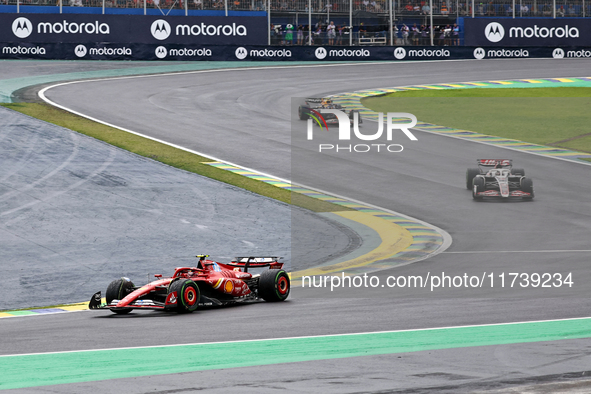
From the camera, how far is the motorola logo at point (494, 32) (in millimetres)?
45375

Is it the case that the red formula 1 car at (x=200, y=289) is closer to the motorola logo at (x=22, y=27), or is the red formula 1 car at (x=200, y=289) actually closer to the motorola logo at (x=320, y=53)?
the motorola logo at (x=22, y=27)

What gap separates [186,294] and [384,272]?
5.11 m

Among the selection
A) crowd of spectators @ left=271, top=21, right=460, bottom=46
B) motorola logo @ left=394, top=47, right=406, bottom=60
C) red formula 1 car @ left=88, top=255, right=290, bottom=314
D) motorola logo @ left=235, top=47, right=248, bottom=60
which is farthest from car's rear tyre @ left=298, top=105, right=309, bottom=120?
red formula 1 car @ left=88, top=255, right=290, bottom=314

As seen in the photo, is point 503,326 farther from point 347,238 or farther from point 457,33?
point 457,33

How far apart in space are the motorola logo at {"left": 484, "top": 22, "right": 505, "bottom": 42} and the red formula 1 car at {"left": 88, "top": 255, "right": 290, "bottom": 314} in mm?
36513

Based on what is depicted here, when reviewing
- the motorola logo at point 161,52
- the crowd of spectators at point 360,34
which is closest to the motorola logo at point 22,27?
the motorola logo at point 161,52

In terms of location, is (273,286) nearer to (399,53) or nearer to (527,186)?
(527,186)

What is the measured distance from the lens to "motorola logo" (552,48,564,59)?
46625 mm

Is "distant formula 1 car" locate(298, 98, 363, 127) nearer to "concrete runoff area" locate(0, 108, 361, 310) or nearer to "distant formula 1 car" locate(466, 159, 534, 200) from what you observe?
"concrete runoff area" locate(0, 108, 361, 310)

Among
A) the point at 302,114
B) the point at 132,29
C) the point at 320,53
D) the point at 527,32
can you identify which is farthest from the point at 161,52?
the point at 527,32

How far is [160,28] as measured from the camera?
4269cm

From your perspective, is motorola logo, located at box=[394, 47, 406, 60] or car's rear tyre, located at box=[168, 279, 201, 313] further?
motorola logo, located at box=[394, 47, 406, 60]

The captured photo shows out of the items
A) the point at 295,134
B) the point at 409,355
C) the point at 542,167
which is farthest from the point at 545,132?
the point at 409,355

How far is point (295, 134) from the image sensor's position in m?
31.3
